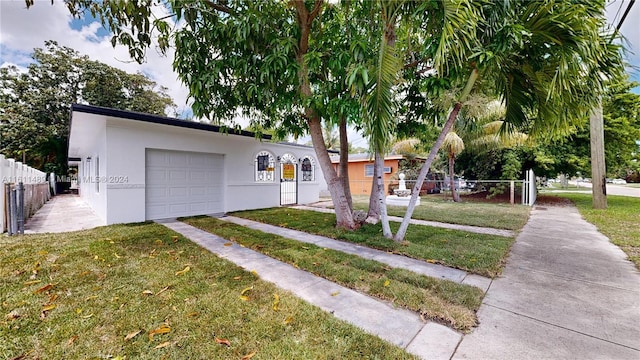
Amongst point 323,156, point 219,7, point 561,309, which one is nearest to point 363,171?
point 323,156

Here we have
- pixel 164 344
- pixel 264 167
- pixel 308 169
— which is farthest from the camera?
pixel 308 169

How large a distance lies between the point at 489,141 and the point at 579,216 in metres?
4.79

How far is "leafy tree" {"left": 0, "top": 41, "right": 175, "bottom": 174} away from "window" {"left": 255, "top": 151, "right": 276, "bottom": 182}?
53.5ft

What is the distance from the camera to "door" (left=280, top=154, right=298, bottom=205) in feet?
37.3

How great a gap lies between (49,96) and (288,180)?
1975 cm

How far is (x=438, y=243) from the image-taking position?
508 centimetres

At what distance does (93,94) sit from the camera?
18.8 meters

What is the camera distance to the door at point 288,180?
11.4 metres

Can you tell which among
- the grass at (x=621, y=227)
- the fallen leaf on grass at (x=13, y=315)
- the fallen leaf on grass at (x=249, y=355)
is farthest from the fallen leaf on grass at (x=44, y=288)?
the grass at (x=621, y=227)

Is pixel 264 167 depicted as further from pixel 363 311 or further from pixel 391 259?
pixel 363 311

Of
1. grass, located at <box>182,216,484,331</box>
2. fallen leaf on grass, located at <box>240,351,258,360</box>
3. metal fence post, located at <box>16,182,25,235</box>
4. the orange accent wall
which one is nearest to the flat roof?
metal fence post, located at <box>16,182,25,235</box>

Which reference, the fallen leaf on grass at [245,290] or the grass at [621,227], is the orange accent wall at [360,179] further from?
the fallen leaf on grass at [245,290]

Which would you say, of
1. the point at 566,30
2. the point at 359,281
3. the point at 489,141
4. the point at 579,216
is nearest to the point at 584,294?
the point at 359,281

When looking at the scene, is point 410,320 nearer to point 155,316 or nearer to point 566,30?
point 155,316
